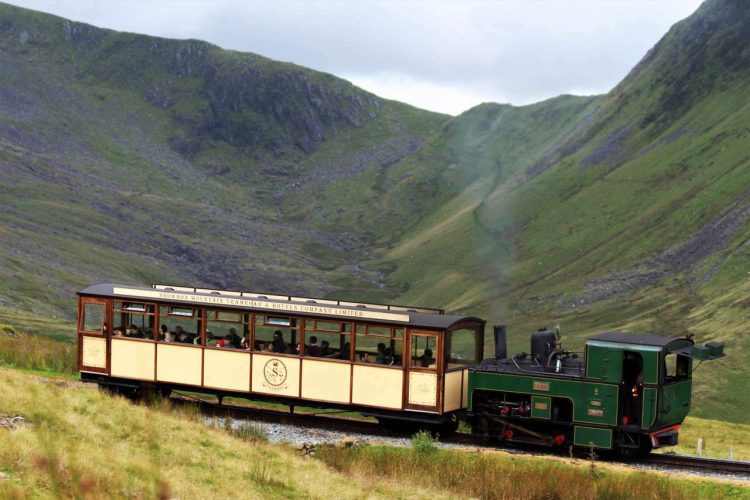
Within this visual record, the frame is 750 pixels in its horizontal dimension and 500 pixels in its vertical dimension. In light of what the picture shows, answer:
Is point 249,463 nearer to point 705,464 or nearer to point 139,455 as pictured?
point 139,455

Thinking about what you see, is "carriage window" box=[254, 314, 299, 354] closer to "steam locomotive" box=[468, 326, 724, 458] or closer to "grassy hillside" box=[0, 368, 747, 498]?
"grassy hillside" box=[0, 368, 747, 498]

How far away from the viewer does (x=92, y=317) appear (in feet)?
95.2

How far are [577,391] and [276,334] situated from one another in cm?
875

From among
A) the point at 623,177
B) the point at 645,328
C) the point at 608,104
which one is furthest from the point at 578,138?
the point at 645,328

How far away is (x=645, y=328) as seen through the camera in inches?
3450

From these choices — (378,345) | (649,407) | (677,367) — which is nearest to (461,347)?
(378,345)

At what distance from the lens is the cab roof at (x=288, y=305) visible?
83.0 feet

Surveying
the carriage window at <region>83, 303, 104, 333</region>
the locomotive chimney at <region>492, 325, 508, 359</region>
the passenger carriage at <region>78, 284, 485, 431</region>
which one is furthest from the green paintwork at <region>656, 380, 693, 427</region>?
the carriage window at <region>83, 303, 104, 333</region>

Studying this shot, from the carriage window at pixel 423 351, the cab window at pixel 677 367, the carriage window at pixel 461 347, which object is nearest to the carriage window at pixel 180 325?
the carriage window at pixel 423 351

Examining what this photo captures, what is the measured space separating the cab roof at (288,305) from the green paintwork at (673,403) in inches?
226

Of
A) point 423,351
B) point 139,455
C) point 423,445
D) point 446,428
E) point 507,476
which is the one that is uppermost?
point 423,351

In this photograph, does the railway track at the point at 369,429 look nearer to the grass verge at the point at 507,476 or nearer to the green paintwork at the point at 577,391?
the green paintwork at the point at 577,391

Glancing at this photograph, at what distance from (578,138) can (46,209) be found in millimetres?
95440

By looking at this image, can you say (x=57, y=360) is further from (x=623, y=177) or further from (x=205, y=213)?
(x=205, y=213)
